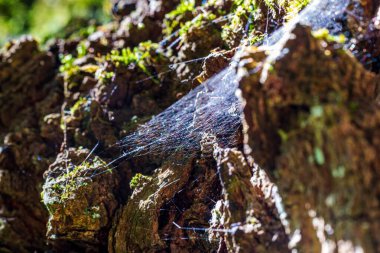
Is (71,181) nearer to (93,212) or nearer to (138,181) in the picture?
(93,212)

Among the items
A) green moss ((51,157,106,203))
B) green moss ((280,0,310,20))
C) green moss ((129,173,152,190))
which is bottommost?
green moss ((129,173,152,190))

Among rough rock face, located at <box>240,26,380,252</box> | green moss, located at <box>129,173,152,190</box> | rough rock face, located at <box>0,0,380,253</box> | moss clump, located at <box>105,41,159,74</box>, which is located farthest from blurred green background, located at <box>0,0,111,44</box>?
rough rock face, located at <box>240,26,380,252</box>

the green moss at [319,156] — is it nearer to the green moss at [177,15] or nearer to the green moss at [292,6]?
the green moss at [292,6]

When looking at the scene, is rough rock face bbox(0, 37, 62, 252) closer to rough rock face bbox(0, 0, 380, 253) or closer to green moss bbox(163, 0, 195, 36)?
rough rock face bbox(0, 0, 380, 253)

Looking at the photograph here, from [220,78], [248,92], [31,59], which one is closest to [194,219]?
[220,78]

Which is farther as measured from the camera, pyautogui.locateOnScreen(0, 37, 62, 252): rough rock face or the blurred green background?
the blurred green background

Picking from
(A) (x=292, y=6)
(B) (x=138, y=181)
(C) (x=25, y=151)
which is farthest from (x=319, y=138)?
(C) (x=25, y=151)

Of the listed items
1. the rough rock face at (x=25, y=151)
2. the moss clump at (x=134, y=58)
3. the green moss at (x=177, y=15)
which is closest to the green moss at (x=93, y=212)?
the rough rock face at (x=25, y=151)

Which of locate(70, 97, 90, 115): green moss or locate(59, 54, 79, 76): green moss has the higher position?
locate(59, 54, 79, 76): green moss
